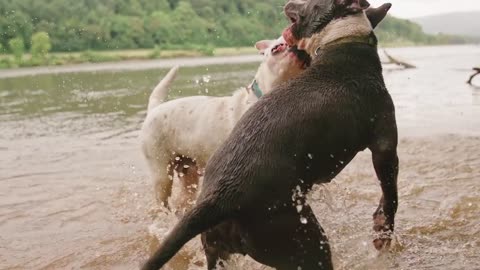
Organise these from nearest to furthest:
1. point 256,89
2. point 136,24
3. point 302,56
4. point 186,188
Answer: point 302,56 → point 256,89 → point 186,188 → point 136,24

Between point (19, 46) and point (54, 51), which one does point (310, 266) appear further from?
point (54, 51)

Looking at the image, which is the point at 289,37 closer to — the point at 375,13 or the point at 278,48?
the point at 278,48

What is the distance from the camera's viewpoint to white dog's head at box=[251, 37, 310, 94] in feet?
12.9

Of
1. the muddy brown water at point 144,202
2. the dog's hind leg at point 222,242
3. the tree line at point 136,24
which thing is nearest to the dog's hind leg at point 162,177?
the muddy brown water at point 144,202

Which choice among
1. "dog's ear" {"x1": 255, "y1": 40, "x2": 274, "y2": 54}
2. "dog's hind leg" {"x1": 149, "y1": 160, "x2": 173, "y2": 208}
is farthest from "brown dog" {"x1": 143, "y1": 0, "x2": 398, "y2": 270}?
"dog's hind leg" {"x1": 149, "y1": 160, "x2": 173, "y2": 208}

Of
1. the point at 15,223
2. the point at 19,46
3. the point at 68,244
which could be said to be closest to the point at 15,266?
the point at 68,244

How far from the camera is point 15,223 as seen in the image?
5.95 metres

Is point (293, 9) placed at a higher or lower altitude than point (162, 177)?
higher

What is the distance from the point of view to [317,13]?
11.2 feet

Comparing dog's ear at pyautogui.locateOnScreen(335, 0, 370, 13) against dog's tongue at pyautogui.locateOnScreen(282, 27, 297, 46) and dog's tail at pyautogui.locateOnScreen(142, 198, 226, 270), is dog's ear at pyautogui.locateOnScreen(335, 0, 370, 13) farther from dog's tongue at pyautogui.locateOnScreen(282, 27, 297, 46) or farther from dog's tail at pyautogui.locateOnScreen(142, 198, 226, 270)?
dog's tail at pyautogui.locateOnScreen(142, 198, 226, 270)

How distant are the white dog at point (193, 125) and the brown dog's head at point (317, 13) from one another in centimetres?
36

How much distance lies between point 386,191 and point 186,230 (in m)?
1.36

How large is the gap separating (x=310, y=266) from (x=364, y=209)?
10.3ft

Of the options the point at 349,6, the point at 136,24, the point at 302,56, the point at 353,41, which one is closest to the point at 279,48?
the point at 302,56
